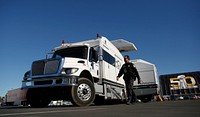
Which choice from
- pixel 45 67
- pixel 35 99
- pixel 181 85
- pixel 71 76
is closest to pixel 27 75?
pixel 45 67

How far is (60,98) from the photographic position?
6.12 m

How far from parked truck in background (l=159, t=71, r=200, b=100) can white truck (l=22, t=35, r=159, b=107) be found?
34977 millimetres

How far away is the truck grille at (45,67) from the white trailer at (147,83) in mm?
6690

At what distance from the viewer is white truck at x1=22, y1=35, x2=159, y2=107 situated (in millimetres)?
5902

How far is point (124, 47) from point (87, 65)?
194 inches

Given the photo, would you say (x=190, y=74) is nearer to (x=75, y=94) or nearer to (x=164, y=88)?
(x=164, y=88)

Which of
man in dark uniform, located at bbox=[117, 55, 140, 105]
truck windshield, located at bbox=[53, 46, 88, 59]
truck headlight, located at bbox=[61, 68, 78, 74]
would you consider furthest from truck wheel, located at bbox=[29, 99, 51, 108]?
man in dark uniform, located at bbox=[117, 55, 140, 105]

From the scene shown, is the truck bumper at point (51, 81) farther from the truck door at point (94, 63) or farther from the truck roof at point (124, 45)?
the truck roof at point (124, 45)

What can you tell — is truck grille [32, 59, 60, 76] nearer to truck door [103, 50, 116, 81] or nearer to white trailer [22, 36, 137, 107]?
white trailer [22, 36, 137, 107]

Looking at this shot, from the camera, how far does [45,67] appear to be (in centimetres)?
641

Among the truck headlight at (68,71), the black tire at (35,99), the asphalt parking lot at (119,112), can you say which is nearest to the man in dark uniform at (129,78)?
the truck headlight at (68,71)

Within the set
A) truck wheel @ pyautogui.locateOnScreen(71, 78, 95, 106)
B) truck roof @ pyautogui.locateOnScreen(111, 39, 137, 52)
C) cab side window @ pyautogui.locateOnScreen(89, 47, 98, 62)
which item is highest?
truck roof @ pyautogui.locateOnScreen(111, 39, 137, 52)

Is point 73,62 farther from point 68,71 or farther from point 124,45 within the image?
point 124,45

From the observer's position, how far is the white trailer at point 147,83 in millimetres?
11344
